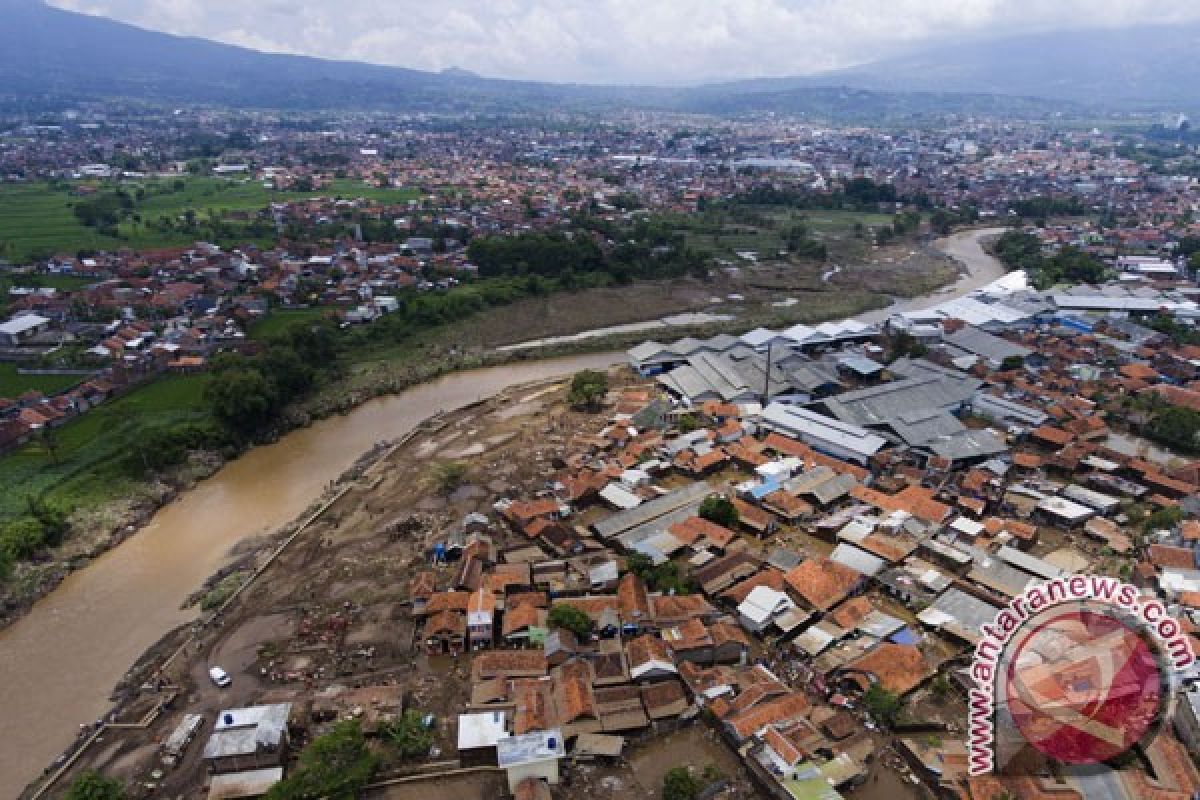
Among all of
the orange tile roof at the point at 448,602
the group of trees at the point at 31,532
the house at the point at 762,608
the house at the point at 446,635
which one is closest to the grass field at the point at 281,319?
the group of trees at the point at 31,532

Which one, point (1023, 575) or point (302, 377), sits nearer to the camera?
point (1023, 575)

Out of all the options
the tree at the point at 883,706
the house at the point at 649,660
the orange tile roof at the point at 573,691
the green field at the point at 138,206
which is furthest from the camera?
the green field at the point at 138,206

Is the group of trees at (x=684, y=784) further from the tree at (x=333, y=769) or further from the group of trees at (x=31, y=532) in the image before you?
the group of trees at (x=31, y=532)

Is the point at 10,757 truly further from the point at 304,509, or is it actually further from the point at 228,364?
the point at 228,364

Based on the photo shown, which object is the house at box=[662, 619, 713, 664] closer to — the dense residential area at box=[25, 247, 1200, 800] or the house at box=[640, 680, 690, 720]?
the dense residential area at box=[25, 247, 1200, 800]

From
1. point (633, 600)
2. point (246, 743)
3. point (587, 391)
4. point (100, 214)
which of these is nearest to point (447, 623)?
point (633, 600)

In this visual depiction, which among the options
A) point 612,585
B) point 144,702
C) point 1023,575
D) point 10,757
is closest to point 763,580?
point 612,585
